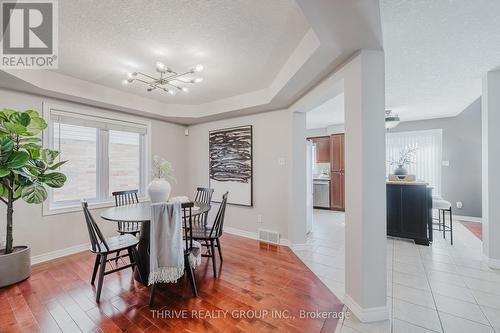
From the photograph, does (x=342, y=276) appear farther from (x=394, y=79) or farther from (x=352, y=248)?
(x=394, y=79)

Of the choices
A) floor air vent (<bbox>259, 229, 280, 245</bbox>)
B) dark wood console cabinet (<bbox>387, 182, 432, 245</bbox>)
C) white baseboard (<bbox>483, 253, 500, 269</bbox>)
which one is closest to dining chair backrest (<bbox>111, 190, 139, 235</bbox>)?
floor air vent (<bbox>259, 229, 280, 245</bbox>)

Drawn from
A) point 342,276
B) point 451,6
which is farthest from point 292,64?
point 342,276

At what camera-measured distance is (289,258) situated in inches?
125

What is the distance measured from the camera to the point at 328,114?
5.32m

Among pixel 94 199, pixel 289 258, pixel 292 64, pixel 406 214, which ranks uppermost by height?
pixel 292 64

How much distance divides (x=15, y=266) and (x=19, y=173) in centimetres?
107

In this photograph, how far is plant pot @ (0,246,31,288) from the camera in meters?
2.39

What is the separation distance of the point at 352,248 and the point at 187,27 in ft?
8.30

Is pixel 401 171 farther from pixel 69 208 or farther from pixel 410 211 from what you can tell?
pixel 69 208

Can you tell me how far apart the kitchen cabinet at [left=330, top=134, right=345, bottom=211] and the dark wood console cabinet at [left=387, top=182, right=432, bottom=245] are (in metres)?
2.56

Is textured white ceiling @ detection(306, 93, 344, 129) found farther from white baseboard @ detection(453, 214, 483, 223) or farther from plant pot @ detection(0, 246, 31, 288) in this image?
plant pot @ detection(0, 246, 31, 288)

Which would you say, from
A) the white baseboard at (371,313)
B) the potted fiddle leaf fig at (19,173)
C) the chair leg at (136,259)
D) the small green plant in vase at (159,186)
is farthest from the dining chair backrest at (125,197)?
the white baseboard at (371,313)

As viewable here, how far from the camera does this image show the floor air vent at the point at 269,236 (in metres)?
3.80

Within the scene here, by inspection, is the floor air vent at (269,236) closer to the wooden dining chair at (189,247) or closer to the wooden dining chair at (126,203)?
the wooden dining chair at (189,247)
